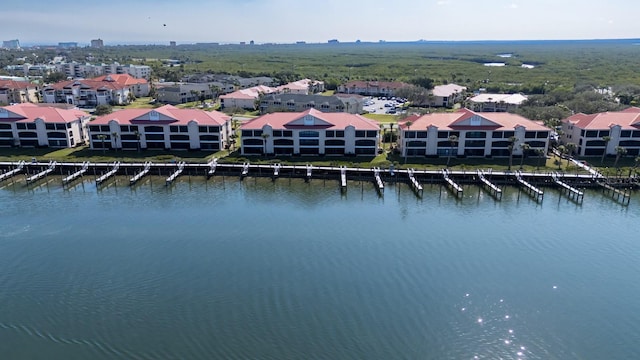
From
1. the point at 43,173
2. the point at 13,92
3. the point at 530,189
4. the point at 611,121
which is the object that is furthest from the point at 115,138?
the point at 611,121

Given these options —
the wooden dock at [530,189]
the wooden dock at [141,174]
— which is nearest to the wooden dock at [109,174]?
the wooden dock at [141,174]

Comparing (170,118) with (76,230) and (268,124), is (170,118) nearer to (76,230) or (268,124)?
(268,124)

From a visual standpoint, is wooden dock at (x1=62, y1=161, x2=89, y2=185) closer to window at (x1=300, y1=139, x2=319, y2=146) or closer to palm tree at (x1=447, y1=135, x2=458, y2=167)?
window at (x1=300, y1=139, x2=319, y2=146)

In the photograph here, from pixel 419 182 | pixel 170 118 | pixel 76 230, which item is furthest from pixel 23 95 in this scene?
pixel 419 182

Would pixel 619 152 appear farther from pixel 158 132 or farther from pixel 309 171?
pixel 158 132

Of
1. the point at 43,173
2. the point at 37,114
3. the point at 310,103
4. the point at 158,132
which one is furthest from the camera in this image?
the point at 310,103

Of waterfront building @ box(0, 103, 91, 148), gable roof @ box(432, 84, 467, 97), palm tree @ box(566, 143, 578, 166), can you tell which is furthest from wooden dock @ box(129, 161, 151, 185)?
gable roof @ box(432, 84, 467, 97)

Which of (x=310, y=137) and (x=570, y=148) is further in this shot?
(x=310, y=137)
